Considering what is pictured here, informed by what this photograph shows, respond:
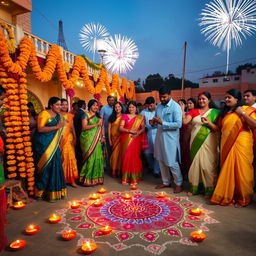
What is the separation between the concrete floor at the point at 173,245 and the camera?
216 cm

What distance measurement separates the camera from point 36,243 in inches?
91.9

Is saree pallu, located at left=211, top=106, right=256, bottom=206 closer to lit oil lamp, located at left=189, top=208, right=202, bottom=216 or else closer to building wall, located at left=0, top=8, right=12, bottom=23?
lit oil lamp, located at left=189, top=208, right=202, bottom=216

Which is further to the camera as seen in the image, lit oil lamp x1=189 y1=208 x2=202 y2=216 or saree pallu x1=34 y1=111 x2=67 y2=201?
saree pallu x1=34 y1=111 x2=67 y2=201

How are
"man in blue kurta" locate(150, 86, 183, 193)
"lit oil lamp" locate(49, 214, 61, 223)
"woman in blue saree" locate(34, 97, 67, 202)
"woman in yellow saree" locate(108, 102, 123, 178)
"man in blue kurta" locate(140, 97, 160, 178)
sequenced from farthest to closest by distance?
"man in blue kurta" locate(140, 97, 160, 178) → "woman in yellow saree" locate(108, 102, 123, 178) → "man in blue kurta" locate(150, 86, 183, 193) → "woman in blue saree" locate(34, 97, 67, 202) → "lit oil lamp" locate(49, 214, 61, 223)

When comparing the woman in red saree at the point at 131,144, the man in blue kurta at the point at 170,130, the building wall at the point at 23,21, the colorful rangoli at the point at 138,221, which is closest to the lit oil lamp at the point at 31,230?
the colorful rangoli at the point at 138,221

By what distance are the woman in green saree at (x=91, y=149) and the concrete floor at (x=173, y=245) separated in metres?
0.88

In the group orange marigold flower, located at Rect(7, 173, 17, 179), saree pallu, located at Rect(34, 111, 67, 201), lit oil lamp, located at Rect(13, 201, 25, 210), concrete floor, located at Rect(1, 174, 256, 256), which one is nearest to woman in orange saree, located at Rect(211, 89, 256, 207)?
concrete floor, located at Rect(1, 174, 256, 256)

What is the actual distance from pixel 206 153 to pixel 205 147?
101 millimetres

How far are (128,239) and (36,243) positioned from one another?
3.27ft

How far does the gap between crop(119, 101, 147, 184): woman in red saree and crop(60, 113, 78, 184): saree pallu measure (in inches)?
39.9

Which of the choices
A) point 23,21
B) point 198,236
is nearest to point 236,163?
point 198,236

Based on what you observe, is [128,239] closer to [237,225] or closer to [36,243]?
[36,243]

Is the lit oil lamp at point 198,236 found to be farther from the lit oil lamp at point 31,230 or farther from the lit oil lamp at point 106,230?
the lit oil lamp at point 31,230

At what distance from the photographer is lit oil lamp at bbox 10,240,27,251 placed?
217 cm
